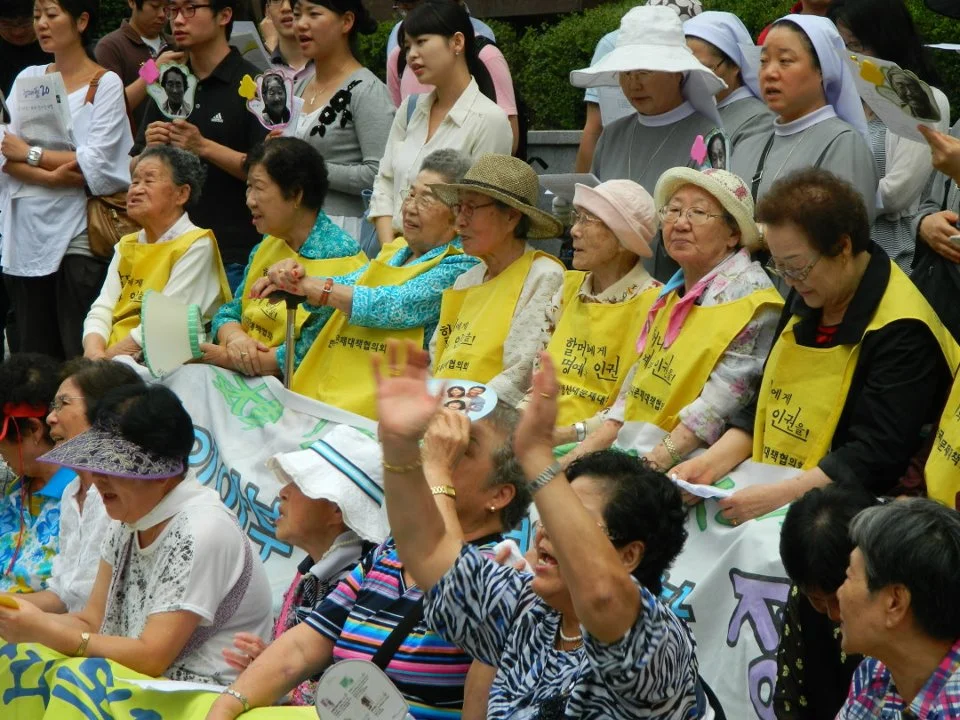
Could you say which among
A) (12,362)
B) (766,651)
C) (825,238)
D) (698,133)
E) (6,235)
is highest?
(825,238)

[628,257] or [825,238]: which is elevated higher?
[825,238]

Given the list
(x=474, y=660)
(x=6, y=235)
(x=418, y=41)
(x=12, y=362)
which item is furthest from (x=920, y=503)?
(x=6, y=235)

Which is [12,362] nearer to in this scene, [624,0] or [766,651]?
[766,651]

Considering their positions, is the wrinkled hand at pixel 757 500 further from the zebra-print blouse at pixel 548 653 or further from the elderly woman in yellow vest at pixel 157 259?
the elderly woman in yellow vest at pixel 157 259

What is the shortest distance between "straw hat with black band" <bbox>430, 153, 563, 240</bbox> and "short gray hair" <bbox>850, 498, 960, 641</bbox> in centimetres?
310

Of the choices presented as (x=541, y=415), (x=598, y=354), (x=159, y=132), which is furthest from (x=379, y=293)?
(x=541, y=415)

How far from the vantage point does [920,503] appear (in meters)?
3.15

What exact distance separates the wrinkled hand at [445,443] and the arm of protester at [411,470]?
0.31 m

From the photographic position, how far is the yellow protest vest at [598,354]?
18.3 feet

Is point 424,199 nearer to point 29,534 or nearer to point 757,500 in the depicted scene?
point 29,534

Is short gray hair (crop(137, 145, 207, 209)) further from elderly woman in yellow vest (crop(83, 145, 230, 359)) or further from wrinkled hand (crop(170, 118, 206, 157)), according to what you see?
wrinkled hand (crop(170, 118, 206, 157))

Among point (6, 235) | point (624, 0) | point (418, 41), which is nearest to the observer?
point (418, 41)

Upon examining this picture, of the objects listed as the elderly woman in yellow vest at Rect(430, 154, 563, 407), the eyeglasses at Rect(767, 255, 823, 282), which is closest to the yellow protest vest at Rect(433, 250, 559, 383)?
the elderly woman in yellow vest at Rect(430, 154, 563, 407)

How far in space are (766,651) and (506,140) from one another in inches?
135
